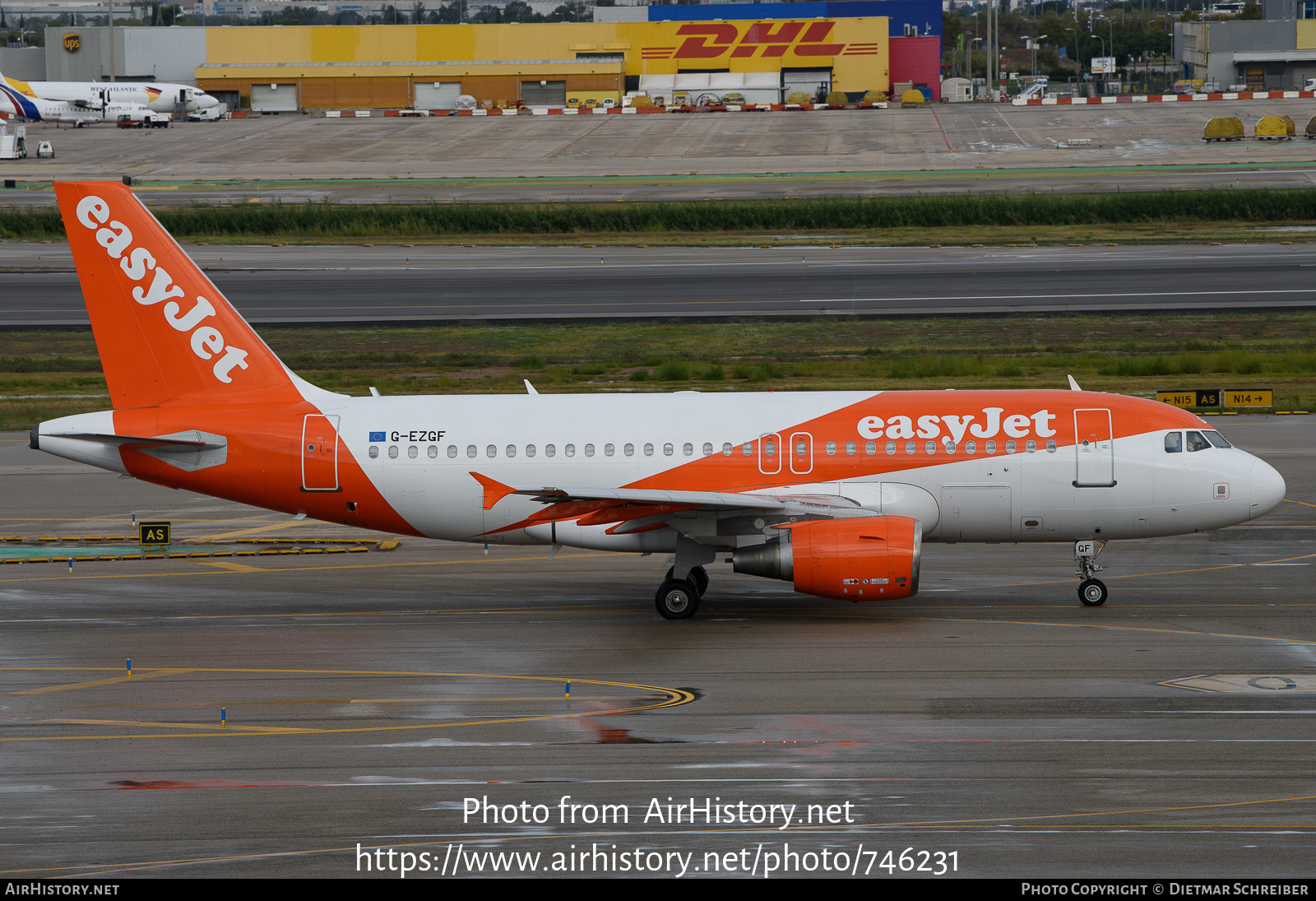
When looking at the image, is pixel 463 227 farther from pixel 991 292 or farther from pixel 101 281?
pixel 101 281

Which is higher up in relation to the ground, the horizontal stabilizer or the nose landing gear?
the horizontal stabilizer

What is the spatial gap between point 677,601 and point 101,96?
15533 centimetres

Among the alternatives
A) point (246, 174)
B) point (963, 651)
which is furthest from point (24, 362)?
point (246, 174)

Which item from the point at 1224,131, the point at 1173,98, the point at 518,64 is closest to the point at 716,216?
the point at 1224,131

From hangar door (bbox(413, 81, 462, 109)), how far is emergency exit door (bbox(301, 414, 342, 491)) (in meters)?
154

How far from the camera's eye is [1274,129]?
123188 millimetres

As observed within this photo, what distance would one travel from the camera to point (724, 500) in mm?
25844

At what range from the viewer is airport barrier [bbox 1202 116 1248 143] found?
12350 centimetres

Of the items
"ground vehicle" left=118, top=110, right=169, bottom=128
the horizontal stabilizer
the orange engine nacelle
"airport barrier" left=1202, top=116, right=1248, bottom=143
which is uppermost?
"ground vehicle" left=118, top=110, right=169, bottom=128

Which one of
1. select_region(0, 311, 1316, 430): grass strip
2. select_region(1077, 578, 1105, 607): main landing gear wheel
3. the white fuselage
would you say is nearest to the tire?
the white fuselage

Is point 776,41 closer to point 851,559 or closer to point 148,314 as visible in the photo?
point 148,314

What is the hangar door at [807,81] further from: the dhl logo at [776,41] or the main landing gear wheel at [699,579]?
the main landing gear wheel at [699,579]

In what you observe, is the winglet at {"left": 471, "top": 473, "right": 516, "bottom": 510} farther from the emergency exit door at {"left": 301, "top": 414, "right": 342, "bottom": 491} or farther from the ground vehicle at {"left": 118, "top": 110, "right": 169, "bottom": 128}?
the ground vehicle at {"left": 118, "top": 110, "right": 169, "bottom": 128}

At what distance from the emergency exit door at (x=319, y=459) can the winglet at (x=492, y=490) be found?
300cm
